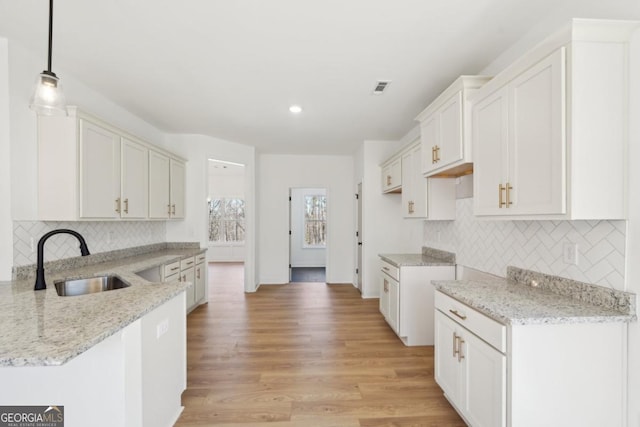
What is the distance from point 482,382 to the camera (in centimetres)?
174

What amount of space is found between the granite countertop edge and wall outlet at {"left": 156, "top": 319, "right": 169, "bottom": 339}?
1864 millimetres

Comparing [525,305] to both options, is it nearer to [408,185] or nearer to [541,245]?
[541,245]

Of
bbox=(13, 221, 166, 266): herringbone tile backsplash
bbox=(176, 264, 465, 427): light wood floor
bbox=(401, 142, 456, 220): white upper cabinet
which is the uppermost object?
bbox=(401, 142, 456, 220): white upper cabinet

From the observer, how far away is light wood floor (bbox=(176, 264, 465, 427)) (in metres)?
2.15

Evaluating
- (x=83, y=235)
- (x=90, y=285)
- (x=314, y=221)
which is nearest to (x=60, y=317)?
(x=90, y=285)

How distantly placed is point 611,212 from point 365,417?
1.92 meters

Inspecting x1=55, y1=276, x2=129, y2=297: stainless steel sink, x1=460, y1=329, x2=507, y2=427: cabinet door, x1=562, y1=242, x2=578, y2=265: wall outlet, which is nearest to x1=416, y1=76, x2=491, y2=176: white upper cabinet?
x1=562, y1=242, x2=578, y2=265: wall outlet

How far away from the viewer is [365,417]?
2.13 metres

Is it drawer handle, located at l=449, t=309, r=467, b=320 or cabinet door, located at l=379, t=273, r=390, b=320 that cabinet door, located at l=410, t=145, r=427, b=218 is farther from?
drawer handle, located at l=449, t=309, r=467, b=320

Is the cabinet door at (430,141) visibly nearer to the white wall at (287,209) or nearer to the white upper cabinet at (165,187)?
the white upper cabinet at (165,187)

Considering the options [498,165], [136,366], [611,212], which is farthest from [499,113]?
[136,366]

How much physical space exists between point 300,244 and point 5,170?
22.6 ft

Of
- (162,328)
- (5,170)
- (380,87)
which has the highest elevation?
(380,87)

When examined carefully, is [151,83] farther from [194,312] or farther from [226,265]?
[226,265]
